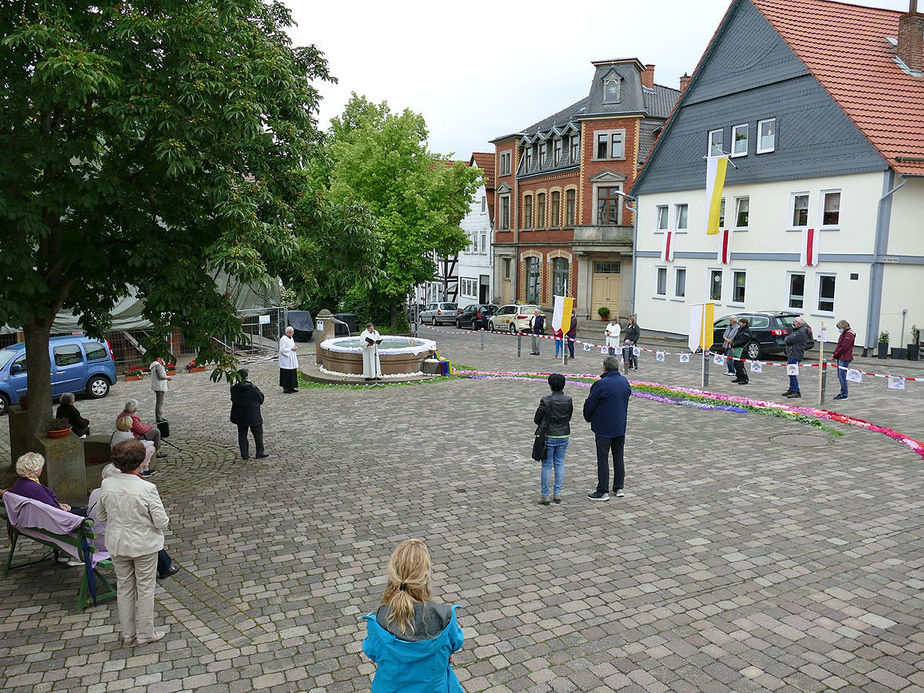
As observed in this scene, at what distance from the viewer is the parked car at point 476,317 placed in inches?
1775

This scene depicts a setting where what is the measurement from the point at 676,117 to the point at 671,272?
293 inches

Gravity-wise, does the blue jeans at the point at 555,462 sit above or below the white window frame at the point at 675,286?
below

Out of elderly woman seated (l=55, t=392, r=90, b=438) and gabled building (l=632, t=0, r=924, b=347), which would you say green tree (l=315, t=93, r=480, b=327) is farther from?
elderly woman seated (l=55, t=392, r=90, b=438)

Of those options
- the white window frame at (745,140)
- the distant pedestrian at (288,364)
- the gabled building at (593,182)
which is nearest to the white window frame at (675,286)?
the white window frame at (745,140)

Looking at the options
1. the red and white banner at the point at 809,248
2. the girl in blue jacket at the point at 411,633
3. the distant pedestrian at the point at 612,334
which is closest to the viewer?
the girl in blue jacket at the point at 411,633

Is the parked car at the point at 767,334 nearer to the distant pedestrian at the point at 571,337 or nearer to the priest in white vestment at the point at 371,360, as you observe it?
the distant pedestrian at the point at 571,337

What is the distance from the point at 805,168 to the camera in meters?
28.1

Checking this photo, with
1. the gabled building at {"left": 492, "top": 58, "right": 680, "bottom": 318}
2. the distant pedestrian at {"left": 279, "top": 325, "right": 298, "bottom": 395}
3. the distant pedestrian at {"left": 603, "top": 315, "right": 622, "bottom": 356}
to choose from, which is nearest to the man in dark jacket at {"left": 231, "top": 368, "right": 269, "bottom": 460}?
the distant pedestrian at {"left": 279, "top": 325, "right": 298, "bottom": 395}

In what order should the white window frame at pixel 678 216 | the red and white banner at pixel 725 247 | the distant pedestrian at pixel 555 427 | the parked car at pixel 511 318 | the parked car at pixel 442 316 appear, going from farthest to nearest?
the parked car at pixel 442 316 → the parked car at pixel 511 318 → the white window frame at pixel 678 216 → the red and white banner at pixel 725 247 → the distant pedestrian at pixel 555 427

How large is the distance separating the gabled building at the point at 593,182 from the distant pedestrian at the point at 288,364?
88.6 feet

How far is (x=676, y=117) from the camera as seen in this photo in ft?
115

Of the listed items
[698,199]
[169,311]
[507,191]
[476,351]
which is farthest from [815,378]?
[507,191]

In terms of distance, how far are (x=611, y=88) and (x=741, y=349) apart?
2657 cm

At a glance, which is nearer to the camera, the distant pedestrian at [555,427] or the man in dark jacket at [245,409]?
the distant pedestrian at [555,427]
